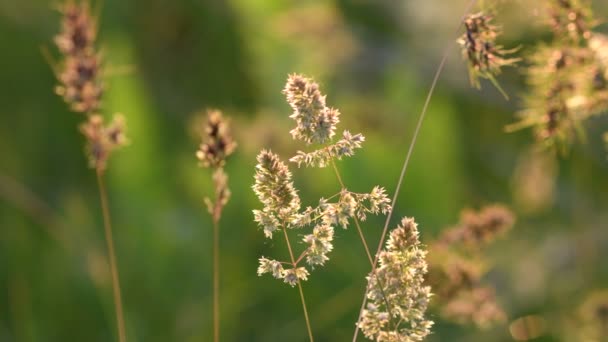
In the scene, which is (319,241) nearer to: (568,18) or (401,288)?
(401,288)

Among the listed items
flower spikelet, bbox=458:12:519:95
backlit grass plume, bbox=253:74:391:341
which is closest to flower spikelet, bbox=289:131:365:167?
backlit grass plume, bbox=253:74:391:341

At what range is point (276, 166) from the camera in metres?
0.37

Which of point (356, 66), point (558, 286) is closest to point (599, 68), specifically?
point (558, 286)

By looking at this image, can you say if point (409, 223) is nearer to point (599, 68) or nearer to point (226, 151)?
point (226, 151)

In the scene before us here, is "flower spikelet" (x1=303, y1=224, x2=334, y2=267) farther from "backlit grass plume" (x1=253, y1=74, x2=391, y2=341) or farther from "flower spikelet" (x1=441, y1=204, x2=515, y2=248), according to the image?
"flower spikelet" (x1=441, y1=204, x2=515, y2=248)

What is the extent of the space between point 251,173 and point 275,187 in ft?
2.64

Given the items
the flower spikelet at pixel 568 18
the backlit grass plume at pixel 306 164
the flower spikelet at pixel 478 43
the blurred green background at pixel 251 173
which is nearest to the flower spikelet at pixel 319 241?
the backlit grass plume at pixel 306 164

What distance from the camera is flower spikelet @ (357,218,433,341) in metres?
0.37

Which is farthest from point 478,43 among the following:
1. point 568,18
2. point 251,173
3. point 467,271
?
point 251,173

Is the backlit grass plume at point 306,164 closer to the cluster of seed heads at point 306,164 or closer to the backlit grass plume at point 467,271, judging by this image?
→ the cluster of seed heads at point 306,164

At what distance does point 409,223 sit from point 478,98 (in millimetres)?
1008

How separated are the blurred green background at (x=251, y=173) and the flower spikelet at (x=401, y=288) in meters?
0.54

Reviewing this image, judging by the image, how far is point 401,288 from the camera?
14.7 inches

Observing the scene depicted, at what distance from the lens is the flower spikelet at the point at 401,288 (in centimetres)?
37
